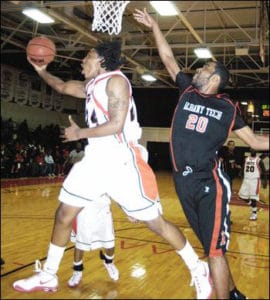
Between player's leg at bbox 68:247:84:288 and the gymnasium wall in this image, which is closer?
player's leg at bbox 68:247:84:288

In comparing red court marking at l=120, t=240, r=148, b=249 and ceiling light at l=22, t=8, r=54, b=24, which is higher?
ceiling light at l=22, t=8, r=54, b=24

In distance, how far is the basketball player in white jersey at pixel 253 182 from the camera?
9266 mm

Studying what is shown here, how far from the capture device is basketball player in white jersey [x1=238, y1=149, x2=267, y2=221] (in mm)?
9266

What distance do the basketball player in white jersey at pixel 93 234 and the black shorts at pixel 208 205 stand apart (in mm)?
1142

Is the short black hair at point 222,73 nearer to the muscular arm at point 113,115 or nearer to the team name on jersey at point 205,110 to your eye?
the team name on jersey at point 205,110

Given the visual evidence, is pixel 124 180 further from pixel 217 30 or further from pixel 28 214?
pixel 217 30

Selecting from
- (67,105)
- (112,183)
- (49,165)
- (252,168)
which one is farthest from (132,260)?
(67,105)

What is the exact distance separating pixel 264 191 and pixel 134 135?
38.1 ft

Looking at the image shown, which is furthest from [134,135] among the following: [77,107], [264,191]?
[77,107]

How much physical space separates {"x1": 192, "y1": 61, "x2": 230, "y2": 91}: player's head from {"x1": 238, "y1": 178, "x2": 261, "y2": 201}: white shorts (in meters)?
6.31

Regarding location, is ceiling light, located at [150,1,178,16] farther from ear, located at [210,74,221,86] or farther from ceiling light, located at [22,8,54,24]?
ear, located at [210,74,221,86]

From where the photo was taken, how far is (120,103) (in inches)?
129

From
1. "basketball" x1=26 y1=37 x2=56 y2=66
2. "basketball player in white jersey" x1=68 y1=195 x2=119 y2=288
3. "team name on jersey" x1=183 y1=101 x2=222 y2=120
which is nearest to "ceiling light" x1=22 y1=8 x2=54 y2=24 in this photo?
"basketball" x1=26 y1=37 x2=56 y2=66

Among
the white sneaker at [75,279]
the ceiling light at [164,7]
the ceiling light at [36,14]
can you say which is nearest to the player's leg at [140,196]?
the white sneaker at [75,279]
